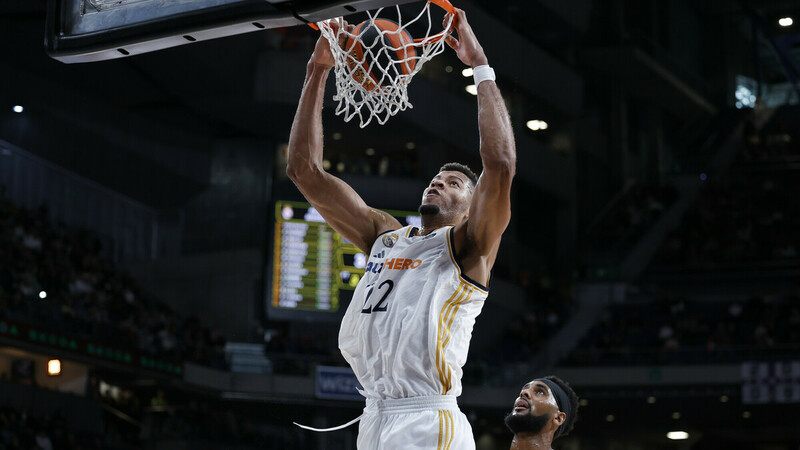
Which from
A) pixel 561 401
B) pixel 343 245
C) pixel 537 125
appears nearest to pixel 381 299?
pixel 561 401

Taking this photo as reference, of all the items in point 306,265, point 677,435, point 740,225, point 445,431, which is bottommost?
point 677,435

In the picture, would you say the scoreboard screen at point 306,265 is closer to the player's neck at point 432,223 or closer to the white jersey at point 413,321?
the player's neck at point 432,223

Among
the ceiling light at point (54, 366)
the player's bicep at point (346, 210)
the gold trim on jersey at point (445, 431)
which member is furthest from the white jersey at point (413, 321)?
the ceiling light at point (54, 366)

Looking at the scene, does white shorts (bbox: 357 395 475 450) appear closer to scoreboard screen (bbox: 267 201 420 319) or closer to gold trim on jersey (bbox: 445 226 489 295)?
gold trim on jersey (bbox: 445 226 489 295)

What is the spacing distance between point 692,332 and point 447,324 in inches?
684

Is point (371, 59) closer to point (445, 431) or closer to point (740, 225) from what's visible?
point (445, 431)

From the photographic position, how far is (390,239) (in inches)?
170

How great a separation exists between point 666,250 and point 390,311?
20217 millimetres

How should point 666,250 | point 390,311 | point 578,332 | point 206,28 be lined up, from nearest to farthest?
point 206,28 → point 390,311 → point 578,332 → point 666,250

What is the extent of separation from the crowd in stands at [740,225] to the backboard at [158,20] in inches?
793

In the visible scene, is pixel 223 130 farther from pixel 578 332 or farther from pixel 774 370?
pixel 774 370

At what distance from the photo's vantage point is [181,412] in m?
18.6

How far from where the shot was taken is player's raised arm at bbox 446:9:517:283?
13.0 feet

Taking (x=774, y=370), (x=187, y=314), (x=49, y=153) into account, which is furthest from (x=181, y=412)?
(x=774, y=370)
